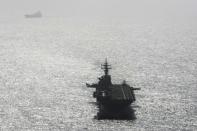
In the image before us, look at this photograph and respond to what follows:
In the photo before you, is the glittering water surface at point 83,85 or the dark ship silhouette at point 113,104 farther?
Result: the dark ship silhouette at point 113,104

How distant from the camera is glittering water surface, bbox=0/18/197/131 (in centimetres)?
7351

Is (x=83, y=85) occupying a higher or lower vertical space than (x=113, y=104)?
higher

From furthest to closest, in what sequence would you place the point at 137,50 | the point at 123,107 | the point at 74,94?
the point at 137,50
the point at 74,94
the point at 123,107

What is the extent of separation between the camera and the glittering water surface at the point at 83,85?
73.5 meters

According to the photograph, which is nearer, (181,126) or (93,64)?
(181,126)

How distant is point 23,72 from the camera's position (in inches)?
4951

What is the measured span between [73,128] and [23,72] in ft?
194

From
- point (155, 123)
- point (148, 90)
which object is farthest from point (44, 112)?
point (148, 90)

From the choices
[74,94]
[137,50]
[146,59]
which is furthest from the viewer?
[137,50]

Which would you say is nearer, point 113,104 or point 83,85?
point 113,104

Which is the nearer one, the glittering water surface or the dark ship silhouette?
the glittering water surface

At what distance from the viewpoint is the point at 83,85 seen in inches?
4131

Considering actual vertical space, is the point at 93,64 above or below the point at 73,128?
above

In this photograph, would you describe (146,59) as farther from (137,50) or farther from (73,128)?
(73,128)
